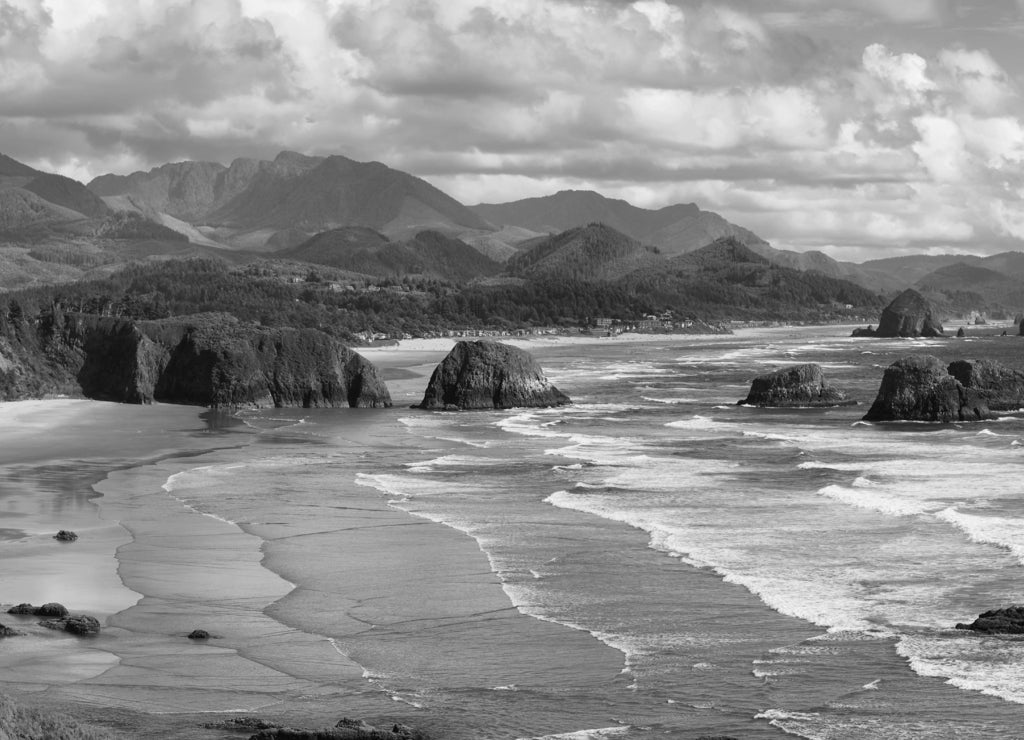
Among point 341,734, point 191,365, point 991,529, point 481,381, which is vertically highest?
point 191,365

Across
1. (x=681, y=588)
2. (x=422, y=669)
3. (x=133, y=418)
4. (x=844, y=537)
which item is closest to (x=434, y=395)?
(x=133, y=418)

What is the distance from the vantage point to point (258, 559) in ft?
96.8

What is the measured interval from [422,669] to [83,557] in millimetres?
11361

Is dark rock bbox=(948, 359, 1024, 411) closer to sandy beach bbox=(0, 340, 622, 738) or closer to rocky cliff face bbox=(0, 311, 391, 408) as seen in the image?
rocky cliff face bbox=(0, 311, 391, 408)

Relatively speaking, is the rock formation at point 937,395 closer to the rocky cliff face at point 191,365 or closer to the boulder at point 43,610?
the rocky cliff face at point 191,365

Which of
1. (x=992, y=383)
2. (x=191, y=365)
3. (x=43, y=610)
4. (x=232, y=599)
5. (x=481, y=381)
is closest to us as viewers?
(x=43, y=610)

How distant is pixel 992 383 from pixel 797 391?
10.6m

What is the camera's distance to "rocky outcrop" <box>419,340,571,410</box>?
6950cm

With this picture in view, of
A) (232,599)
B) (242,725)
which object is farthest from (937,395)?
(242,725)

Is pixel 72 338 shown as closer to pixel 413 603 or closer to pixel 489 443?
pixel 489 443

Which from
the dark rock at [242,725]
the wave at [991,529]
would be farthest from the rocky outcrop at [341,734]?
the wave at [991,529]

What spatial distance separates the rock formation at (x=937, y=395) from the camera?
60.6m

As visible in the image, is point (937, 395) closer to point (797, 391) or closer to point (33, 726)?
point (797, 391)

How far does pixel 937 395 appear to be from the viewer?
200 ft
